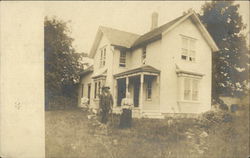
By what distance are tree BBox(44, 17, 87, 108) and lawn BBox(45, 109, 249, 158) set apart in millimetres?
170

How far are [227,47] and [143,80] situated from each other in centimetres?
97

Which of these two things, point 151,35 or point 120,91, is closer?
point 120,91

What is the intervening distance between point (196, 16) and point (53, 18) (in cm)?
131

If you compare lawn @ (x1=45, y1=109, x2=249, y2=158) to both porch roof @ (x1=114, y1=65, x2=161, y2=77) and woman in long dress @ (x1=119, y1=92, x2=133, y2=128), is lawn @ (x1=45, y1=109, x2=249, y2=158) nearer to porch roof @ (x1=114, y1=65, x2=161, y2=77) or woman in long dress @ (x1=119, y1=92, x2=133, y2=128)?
woman in long dress @ (x1=119, y1=92, x2=133, y2=128)

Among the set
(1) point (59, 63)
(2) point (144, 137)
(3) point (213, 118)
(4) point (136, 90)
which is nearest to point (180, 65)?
(4) point (136, 90)

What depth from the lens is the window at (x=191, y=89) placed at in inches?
85.0

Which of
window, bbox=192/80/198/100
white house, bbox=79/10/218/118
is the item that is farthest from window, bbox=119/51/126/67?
window, bbox=192/80/198/100

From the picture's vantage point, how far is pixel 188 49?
220 centimetres

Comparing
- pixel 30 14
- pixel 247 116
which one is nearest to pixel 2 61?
pixel 30 14

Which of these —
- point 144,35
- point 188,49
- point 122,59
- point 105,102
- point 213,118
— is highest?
point 144,35

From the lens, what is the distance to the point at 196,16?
2254mm

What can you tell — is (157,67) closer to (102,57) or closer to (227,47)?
(102,57)

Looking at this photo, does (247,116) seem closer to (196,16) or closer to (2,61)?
(196,16)

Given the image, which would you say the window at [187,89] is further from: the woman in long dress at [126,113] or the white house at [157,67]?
the woman in long dress at [126,113]
